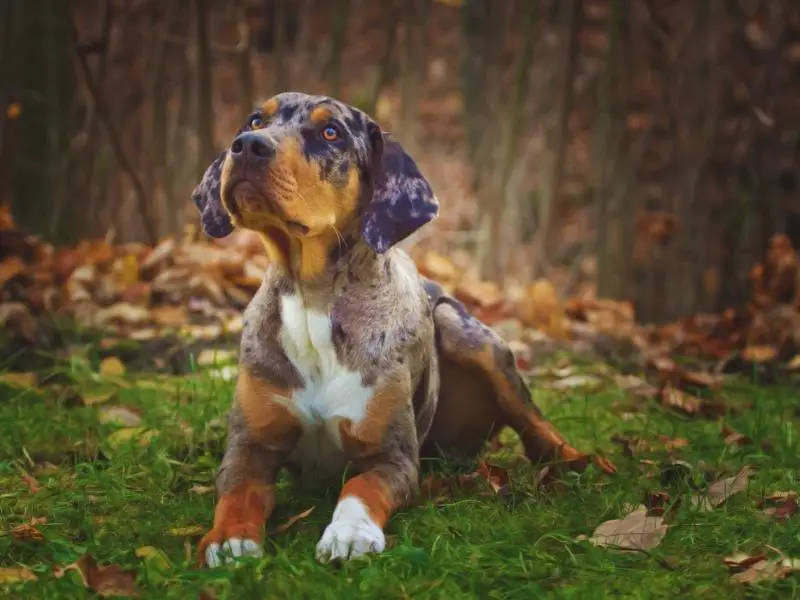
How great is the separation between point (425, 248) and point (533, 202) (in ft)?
4.02

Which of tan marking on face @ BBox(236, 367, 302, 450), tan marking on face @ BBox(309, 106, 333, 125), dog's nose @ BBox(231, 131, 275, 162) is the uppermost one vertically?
tan marking on face @ BBox(309, 106, 333, 125)

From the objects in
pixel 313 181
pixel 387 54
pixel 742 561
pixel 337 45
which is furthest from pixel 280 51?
pixel 742 561

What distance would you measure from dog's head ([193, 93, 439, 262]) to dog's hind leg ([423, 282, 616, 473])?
65 centimetres

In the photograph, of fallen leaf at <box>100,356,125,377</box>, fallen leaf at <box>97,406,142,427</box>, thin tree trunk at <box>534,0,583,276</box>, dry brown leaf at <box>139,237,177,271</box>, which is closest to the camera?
fallen leaf at <box>97,406,142,427</box>

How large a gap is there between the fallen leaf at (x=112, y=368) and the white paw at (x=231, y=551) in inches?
101

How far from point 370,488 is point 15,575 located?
1.05 meters

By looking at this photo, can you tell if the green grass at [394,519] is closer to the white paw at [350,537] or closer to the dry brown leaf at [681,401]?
the white paw at [350,537]

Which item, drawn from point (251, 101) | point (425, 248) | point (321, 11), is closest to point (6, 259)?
point (251, 101)

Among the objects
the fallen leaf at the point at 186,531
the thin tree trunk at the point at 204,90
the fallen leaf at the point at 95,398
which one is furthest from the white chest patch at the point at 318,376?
the thin tree trunk at the point at 204,90

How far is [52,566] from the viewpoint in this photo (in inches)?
118

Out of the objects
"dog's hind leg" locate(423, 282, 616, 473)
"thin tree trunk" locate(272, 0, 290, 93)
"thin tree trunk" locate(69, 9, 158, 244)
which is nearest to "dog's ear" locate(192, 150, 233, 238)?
Result: "dog's hind leg" locate(423, 282, 616, 473)

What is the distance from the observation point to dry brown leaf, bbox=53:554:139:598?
2.79 metres

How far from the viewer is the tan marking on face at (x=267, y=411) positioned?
11.7 ft

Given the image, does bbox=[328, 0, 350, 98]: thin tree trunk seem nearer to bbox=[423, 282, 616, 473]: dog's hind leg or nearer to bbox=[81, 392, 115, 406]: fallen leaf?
bbox=[81, 392, 115, 406]: fallen leaf
